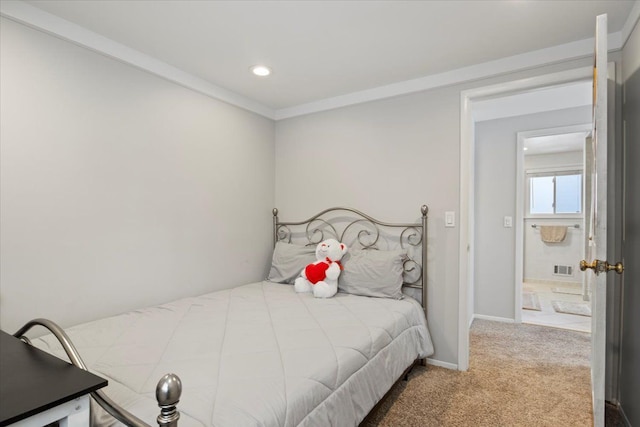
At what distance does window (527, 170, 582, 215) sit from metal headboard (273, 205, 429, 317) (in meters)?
4.75

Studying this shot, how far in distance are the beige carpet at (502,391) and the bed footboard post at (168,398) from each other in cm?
144

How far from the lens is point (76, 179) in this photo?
203cm

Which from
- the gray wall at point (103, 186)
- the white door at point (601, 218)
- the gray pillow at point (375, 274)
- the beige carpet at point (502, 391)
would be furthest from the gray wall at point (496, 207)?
the gray wall at point (103, 186)

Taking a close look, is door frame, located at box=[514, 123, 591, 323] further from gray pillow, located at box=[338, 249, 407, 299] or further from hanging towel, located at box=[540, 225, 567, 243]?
hanging towel, located at box=[540, 225, 567, 243]

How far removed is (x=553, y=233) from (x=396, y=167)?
469cm

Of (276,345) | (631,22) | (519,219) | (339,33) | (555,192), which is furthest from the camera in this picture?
(555,192)

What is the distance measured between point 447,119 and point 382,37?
35.1 inches

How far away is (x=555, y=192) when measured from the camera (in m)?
6.16

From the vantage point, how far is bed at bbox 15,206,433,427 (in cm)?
113

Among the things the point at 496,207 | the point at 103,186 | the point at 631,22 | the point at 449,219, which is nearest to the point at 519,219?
the point at 496,207

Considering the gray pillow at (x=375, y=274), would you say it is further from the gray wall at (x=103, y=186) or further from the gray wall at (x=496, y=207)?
the gray wall at (x=496, y=207)

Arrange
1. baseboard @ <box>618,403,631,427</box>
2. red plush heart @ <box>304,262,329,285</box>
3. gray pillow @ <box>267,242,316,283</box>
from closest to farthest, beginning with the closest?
baseboard @ <box>618,403,631,427</box> → red plush heart @ <box>304,262,329,285</box> → gray pillow @ <box>267,242,316,283</box>

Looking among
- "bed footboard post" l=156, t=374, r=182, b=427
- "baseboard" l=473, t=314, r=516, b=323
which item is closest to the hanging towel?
"baseboard" l=473, t=314, r=516, b=323

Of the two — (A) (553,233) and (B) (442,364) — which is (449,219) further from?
(A) (553,233)
